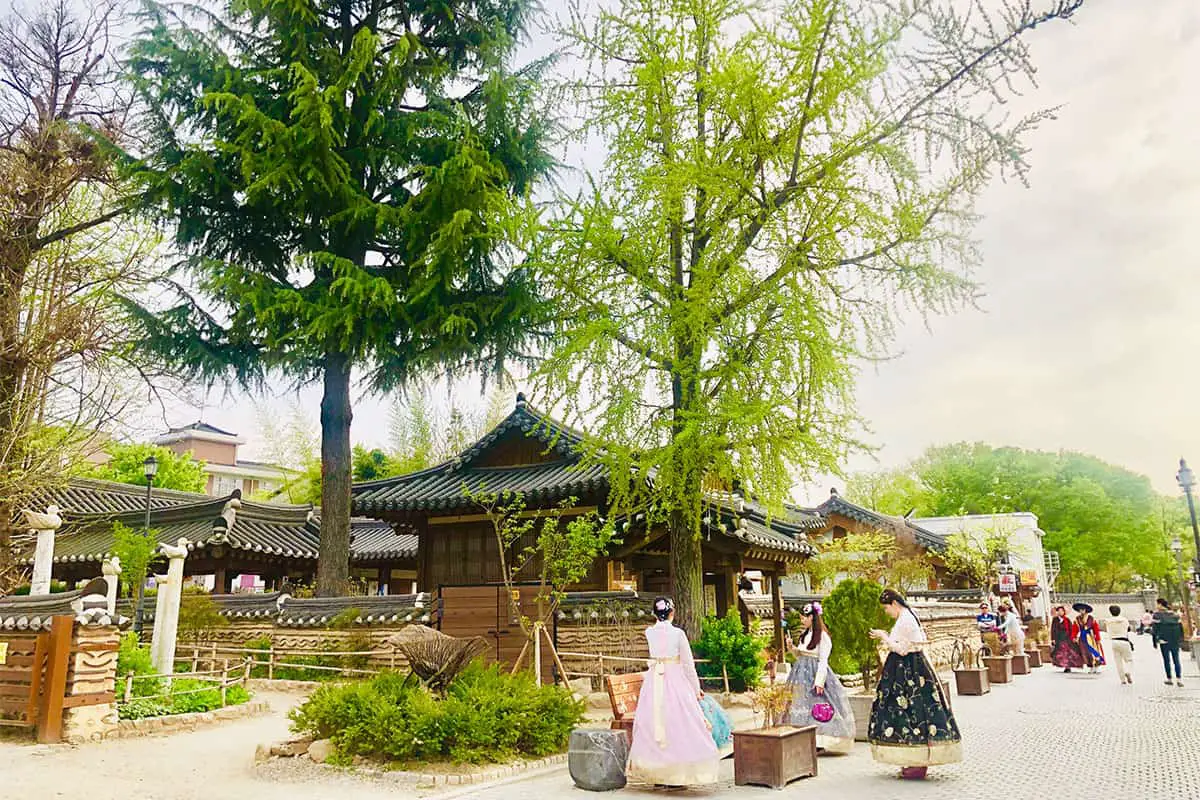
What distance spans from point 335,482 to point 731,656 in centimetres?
807

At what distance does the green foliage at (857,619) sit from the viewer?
12086 mm

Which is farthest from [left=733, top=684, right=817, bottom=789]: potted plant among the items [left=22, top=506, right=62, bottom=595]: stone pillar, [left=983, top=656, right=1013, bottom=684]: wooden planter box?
[left=22, top=506, right=62, bottom=595]: stone pillar

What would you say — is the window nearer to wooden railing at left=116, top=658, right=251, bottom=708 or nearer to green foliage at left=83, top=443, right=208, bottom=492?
green foliage at left=83, top=443, right=208, bottom=492

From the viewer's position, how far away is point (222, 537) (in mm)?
21266

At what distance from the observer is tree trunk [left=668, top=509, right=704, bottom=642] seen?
1349cm

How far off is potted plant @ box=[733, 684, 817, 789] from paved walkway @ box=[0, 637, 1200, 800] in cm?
13

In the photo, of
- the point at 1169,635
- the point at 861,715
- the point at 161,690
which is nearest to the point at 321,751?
the point at 161,690

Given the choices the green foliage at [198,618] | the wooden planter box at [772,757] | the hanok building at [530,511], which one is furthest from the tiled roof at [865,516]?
the wooden planter box at [772,757]

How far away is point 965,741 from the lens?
10.1 meters

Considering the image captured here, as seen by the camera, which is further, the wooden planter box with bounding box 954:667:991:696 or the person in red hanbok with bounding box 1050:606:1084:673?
the person in red hanbok with bounding box 1050:606:1084:673

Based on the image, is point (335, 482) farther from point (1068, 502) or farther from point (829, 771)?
point (1068, 502)

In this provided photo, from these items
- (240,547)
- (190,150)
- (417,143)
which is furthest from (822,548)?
(190,150)

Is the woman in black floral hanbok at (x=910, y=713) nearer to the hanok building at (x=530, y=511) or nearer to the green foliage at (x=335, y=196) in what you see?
the hanok building at (x=530, y=511)

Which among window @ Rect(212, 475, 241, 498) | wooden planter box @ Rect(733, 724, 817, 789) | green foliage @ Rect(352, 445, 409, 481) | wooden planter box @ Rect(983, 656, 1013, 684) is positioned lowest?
wooden planter box @ Rect(983, 656, 1013, 684)
